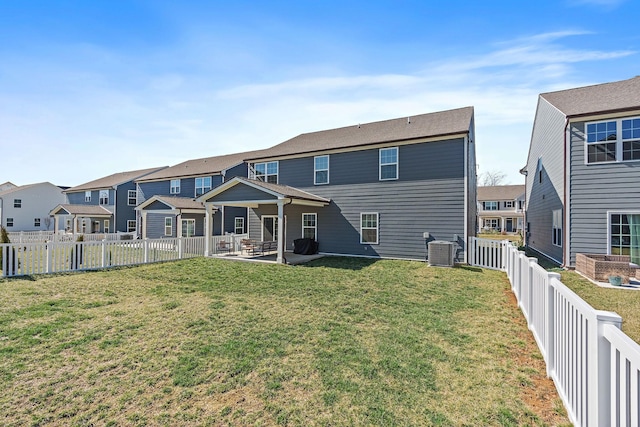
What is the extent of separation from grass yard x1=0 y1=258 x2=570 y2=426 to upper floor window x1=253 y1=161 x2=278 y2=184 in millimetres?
10189

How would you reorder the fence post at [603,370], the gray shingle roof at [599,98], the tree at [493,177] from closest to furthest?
1. the fence post at [603,370]
2. the gray shingle roof at [599,98]
3. the tree at [493,177]

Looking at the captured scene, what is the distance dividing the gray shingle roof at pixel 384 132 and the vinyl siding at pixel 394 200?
502 mm

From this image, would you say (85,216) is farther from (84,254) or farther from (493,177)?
(493,177)

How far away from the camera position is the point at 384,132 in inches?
579

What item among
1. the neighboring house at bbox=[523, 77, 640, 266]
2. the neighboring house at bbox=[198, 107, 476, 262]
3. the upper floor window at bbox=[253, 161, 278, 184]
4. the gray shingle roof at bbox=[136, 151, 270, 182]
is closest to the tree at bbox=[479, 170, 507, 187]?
the gray shingle roof at bbox=[136, 151, 270, 182]

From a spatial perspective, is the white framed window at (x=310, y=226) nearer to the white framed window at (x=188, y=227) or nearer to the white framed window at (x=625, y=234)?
the white framed window at (x=188, y=227)

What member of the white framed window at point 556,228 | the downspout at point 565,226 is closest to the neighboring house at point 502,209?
the white framed window at point 556,228

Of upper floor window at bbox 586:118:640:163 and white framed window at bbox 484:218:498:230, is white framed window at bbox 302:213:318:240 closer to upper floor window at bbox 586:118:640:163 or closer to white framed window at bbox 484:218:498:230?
upper floor window at bbox 586:118:640:163

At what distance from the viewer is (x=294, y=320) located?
5484 mm

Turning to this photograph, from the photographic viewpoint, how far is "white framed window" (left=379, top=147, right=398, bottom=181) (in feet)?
43.9

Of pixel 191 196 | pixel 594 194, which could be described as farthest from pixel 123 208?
pixel 594 194

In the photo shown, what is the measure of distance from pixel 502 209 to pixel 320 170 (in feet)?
116

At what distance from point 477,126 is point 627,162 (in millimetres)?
8194

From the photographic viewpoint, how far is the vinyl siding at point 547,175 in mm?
11805
